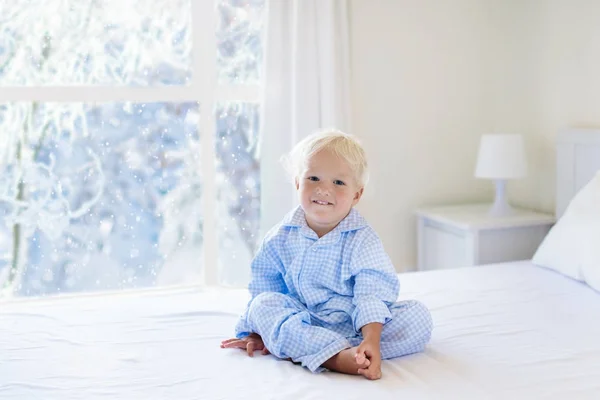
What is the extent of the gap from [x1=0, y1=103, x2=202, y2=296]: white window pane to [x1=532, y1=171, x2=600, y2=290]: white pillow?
154 centimetres

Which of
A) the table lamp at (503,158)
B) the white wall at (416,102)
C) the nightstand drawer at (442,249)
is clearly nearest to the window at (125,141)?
the white wall at (416,102)

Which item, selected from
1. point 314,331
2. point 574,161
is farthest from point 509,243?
point 314,331

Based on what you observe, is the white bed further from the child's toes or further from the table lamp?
the table lamp

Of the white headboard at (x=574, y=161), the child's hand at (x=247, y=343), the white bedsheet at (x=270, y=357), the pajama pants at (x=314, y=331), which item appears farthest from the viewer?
the white headboard at (x=574, y=161)

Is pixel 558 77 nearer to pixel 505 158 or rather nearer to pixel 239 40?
pixel 505 158

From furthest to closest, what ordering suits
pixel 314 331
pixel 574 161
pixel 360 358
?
pixel 574 161 < pixel 314 331 < pixel 360 358

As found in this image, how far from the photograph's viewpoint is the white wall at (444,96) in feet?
10.5

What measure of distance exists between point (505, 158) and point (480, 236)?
12.9 inches

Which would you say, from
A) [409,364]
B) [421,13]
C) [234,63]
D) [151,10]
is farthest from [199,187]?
[409,364]

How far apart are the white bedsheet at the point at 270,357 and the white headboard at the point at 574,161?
0.64 metres

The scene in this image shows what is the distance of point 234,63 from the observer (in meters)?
3.25

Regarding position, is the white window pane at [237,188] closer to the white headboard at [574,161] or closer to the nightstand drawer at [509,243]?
the nightstand drawer at [509,243]

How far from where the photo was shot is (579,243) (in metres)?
2.42

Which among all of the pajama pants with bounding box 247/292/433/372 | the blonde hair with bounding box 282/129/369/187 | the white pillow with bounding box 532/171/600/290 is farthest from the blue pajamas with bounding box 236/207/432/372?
the white pillow with bounding box 532/171/600/290
